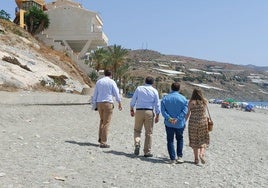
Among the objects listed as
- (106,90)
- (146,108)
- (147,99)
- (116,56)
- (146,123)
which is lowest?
(146,123)

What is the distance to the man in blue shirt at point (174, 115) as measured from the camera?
9.61 m

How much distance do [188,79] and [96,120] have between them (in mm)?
179928

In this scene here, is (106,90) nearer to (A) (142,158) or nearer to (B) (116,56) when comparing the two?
(A) (142,158)

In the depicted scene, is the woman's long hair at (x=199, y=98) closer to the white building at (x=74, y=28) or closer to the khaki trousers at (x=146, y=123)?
the khaki trousers at (x=146, y=123)

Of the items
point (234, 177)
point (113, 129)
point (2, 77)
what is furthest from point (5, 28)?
point (234, 177)

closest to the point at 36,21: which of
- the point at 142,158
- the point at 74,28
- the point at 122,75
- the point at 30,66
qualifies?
the point at 74,28

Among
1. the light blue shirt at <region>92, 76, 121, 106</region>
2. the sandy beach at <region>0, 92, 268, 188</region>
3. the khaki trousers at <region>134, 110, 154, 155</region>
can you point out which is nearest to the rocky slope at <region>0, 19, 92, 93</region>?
the sandy beach at <region>0, 92, 268, 188</region>

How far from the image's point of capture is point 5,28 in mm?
45688

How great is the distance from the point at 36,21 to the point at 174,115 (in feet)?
160

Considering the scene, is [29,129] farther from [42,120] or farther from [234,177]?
A: [234,177]

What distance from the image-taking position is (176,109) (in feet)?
31.6

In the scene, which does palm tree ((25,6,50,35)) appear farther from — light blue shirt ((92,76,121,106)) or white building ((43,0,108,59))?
light blue shirt ((92,76,121,106))

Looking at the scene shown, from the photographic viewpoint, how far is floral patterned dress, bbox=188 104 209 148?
973 centimetres

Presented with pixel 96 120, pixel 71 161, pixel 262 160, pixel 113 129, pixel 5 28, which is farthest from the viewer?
pixel 5 28
